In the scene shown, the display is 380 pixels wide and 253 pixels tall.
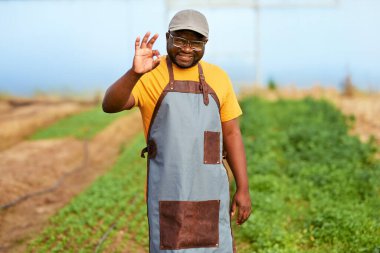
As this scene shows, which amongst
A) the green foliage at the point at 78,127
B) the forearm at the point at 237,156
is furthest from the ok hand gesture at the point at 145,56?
the green foliage at the point at 78,127

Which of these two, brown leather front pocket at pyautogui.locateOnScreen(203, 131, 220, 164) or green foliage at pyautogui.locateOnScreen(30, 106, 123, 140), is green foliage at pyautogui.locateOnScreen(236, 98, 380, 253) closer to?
brown leather front pocket at pyautogui.locateOnScreen(203, 131, 220, 164)

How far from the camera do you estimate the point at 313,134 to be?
30.7 ft

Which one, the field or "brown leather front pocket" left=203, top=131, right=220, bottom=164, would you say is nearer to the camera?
"brown leather front pocket" left=203, top=131, right=220, bottom=164

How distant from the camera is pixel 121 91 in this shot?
2.72 metres

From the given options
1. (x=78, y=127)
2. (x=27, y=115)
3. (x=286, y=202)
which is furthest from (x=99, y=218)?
(x=27, y=115)

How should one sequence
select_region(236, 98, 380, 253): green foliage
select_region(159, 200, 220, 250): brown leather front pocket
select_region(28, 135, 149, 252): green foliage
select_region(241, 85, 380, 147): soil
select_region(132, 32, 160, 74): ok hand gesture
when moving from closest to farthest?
select_region(132, 32, 160, 74): ok hand gesture, select_region(159, 200, 220, 250): brown leather front pocket, select_region(236, 98, 380, 253): green foliage, select_region(28, 135, 149, 252): green foliage, select_region(241, 85, 380, 147): soil

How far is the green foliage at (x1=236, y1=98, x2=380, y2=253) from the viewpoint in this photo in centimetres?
503

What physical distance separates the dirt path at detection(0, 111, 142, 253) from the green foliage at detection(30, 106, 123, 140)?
0.41 m

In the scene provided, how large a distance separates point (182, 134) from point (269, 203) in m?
3.56

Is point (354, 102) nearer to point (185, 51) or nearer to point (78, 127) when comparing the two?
point (78, 127)

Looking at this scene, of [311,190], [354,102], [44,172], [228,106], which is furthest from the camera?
[354,102]

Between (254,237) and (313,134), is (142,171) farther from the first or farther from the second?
(254,237)

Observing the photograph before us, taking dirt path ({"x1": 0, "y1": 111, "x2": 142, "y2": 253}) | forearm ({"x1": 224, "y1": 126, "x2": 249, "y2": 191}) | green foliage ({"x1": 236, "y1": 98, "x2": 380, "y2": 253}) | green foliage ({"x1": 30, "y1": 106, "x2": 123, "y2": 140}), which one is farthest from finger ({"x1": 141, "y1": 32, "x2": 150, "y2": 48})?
green foliage ({"x1": 30, "y1": 106, "x2": 123, "y2": 140})

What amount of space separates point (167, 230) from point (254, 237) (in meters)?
2.50
